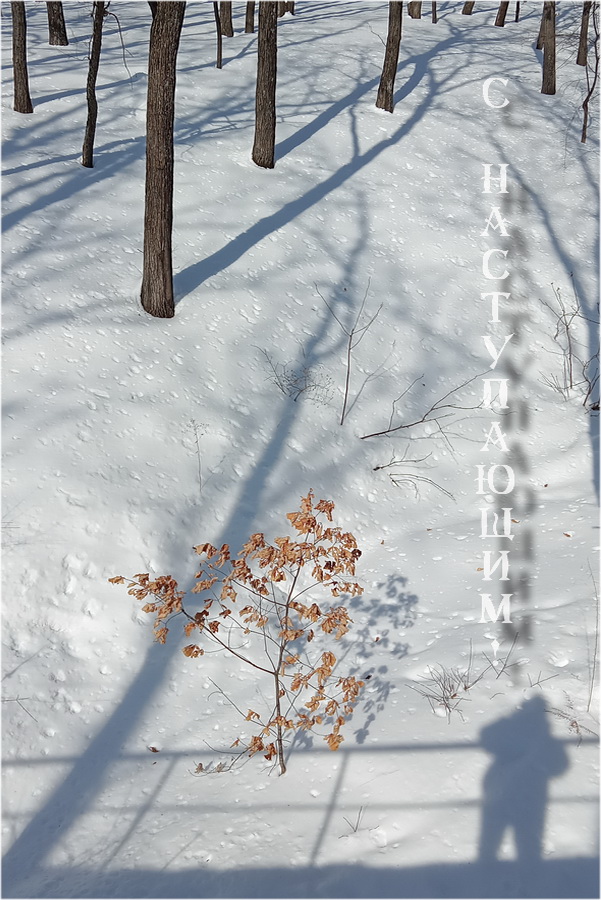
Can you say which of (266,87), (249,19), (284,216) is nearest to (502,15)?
(249,19)

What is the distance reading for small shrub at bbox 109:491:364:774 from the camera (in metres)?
4.24

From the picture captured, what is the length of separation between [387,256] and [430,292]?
946 millimetres

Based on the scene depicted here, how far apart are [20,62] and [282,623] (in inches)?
420

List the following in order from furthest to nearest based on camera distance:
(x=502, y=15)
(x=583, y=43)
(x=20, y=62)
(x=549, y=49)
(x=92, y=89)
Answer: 1. (x=502, y=15)
2. (x=583, y=43)
3. (x=549, y=49)
4. (x=20, y=62)
5. (x=92, y=89)

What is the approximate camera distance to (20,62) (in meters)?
11.1

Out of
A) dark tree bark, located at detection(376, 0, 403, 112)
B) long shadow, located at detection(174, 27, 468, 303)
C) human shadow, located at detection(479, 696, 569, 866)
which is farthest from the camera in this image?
dark tree bark, located at detection(376, 0, 403, 112)

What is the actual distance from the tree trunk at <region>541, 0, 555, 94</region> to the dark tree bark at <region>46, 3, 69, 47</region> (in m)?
11.8

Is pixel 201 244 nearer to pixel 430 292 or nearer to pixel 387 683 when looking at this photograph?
pixel 430 292

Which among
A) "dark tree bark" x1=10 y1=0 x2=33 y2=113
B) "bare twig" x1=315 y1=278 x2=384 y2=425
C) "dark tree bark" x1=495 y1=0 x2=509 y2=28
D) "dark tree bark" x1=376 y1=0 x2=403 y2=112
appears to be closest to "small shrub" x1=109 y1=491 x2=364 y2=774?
"bare twig" x1=315 y1=278 x2=384 y2=425

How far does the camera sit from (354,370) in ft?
28.8

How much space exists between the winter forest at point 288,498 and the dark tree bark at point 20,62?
0.05 meters

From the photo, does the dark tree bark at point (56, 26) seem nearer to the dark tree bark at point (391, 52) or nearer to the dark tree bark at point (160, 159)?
the dark tree bark at point (391, 52)

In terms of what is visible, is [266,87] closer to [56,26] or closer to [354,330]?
[354,330]

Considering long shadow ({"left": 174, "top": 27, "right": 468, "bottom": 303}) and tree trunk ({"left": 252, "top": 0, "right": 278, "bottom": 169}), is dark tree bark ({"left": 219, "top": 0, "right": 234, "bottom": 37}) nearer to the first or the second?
long shadow ({"left": 174, "top": 27, "right": 468, "bottom": 303})
